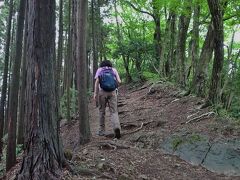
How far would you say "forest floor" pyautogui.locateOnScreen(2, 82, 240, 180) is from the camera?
536cm

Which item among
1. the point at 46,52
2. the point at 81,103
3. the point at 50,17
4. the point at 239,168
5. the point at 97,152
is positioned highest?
the point at 50,17

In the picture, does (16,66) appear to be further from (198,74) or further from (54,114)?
(198,74)

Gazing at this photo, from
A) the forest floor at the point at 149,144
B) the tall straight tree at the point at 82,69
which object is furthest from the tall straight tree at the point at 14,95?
the tall straight tree at the point at 82,69

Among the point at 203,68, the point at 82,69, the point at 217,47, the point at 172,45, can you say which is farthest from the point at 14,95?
the point at 172,45

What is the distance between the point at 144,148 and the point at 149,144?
25 centimetres

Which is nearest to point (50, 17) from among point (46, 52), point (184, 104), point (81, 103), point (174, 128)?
point (46, 52)

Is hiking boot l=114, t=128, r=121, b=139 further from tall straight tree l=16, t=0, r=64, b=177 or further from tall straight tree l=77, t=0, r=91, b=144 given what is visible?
tall straight tree l=16, t=0, r=64, b=177

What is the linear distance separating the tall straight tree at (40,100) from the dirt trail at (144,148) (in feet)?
1.48

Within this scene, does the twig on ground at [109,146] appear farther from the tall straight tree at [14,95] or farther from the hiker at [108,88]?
the tall straight tree at [14,95]

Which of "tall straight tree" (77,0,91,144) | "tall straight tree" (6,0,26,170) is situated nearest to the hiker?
"tall straight tree" (77,0,91,144)

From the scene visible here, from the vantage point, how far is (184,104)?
10.3 metres

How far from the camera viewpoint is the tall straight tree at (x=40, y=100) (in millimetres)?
4266

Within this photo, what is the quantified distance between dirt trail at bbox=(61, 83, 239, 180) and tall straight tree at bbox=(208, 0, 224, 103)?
0.71 metres

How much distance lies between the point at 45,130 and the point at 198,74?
736cm
